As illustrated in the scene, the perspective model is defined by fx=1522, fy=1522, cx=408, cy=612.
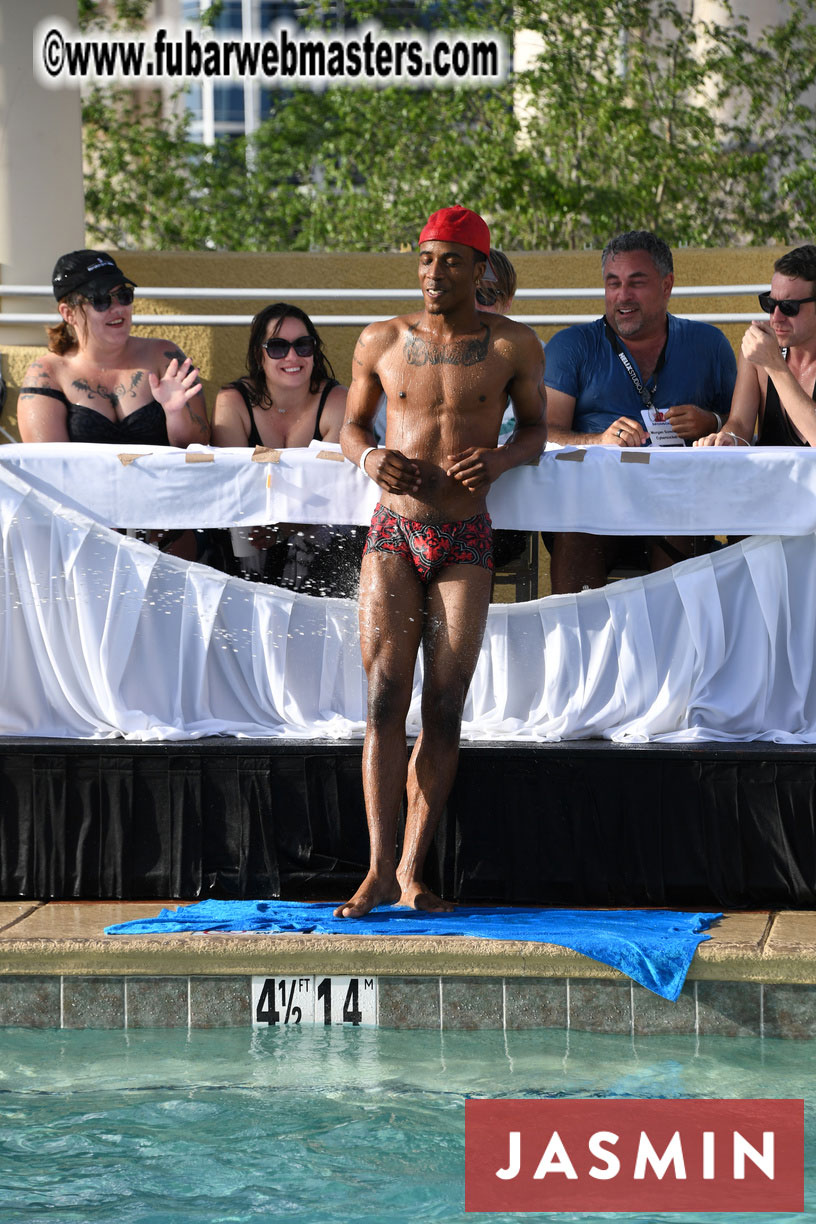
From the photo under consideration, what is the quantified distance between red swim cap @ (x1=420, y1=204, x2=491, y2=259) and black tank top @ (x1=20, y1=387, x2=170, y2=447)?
4.32 feet

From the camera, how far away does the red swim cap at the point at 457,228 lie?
3.76 meters

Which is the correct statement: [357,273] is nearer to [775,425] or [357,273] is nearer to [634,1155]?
[775,425]

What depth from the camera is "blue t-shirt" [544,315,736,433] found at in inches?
189

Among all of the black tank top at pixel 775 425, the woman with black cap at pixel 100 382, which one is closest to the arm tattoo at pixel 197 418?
the woman with black cap at pixel 100 382

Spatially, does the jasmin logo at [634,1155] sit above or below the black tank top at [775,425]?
below

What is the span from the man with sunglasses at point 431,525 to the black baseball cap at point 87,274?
1.15 meters

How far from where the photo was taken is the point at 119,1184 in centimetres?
269

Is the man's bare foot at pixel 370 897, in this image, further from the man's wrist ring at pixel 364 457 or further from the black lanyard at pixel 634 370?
the black lanyard at pixel 634 370

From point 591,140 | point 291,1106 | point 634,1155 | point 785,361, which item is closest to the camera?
point 634,1155

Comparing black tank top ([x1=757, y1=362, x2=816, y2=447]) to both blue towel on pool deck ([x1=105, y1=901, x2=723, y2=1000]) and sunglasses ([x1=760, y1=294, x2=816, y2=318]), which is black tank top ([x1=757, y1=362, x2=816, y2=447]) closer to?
sunglasses ([x1=760, y1=294, x2=816, y2=318])

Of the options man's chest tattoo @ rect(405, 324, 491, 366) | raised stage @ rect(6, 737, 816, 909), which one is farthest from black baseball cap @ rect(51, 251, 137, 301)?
raised stage @ rect(6, 737, 816, 909)

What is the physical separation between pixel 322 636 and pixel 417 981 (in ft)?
3.69

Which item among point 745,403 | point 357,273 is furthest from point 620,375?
point 357,273

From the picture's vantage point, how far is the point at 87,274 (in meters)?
4.68
